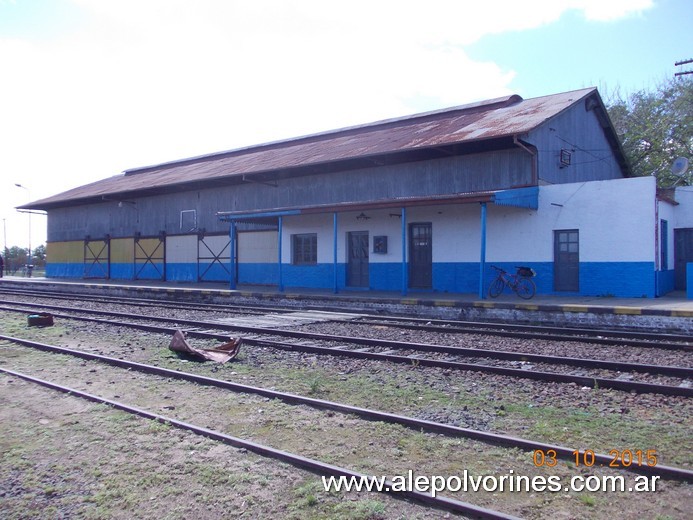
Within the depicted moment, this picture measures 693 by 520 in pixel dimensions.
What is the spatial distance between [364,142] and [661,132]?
1920cm

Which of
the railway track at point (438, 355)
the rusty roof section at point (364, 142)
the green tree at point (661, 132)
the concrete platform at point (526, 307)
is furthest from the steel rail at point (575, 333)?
the green tree at point (661, 132)

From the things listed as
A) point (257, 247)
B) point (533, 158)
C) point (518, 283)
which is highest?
point (533, 158)

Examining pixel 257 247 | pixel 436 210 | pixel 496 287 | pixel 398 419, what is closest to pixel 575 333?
pixel 496 287

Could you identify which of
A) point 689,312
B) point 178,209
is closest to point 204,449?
point 689,312

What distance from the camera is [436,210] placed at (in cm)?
1909

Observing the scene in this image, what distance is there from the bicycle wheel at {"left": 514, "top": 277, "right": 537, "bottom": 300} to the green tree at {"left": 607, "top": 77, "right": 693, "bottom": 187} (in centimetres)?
1809

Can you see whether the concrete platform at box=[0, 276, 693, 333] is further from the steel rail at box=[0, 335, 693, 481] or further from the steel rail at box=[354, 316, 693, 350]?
the steel rail at box=[0, 335, 693, 481]

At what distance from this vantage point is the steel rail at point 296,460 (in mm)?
3596

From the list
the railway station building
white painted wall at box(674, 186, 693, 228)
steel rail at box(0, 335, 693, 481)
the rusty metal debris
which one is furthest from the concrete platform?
steel rail at box(0, 335, 693, 481)

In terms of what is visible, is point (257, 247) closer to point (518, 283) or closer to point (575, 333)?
point (518, 283)

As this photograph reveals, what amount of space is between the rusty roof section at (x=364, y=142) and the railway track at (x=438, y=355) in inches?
366

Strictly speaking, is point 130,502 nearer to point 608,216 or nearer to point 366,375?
point 366,375

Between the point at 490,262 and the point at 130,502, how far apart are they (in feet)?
51.0

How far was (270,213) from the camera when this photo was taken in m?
21.0
